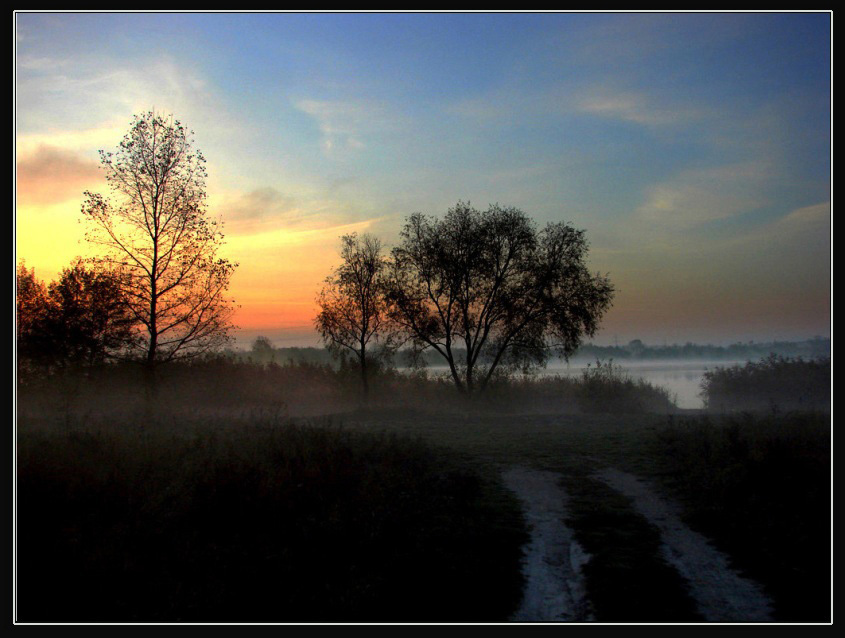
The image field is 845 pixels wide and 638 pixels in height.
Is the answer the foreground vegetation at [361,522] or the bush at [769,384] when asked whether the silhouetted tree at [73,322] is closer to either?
the foreground vegetation at [361,522]

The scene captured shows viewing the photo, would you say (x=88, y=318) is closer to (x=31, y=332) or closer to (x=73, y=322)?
(x=73, y=322)

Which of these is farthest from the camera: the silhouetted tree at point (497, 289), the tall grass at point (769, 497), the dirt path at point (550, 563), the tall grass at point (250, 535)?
the silhouetted tree at point (497, 289)

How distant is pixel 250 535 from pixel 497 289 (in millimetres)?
27742

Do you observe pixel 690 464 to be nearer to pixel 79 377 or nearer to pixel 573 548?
pixel 573 548

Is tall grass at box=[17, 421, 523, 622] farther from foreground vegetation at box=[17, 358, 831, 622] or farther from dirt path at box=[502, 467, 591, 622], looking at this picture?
dirt path at box=[502, 467, 591, 622]

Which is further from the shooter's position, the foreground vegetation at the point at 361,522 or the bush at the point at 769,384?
the bush at the point at 769,384

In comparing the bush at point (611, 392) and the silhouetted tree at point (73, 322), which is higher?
the silhouetted tree at point (73, 322)

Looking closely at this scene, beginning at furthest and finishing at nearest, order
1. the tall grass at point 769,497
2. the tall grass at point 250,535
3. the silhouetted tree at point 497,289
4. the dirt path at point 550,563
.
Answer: the silhouetted tree at point 497,289 → the tall grass at point 769,497 → the tall grass at point 250,535 → the dirt path at point 550,563

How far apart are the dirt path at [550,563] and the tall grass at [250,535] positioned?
0.26m

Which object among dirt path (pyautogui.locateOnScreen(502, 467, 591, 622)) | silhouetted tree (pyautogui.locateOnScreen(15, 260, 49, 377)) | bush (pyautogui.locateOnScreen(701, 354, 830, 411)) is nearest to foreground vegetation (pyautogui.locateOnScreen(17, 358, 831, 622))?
dirt path (pyautogui.locateOnScreen(502, 467, 591, 622))

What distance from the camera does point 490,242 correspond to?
34.8m

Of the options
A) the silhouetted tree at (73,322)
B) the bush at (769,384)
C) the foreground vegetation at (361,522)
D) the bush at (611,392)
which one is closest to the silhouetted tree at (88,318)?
the silhouetted tree at (73,322)

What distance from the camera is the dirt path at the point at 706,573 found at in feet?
22.6

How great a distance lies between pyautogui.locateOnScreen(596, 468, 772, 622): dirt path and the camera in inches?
Answer: 272
